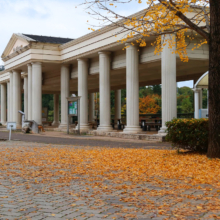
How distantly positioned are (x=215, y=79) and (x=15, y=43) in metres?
29.2

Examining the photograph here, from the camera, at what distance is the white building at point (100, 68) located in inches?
866

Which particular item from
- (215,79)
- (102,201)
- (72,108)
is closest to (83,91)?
(72,108)

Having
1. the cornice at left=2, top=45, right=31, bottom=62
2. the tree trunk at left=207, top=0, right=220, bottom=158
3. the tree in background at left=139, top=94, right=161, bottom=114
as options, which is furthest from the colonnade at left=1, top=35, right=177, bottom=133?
the tree in background at left=139, top=94, right=161, bottom=114

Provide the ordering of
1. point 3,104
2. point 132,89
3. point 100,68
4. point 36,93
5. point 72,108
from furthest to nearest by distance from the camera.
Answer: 1. point 3,104
2. point 36,93
3. point 72,108
4. point 100,68
5. point 132,89

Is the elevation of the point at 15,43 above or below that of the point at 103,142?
above

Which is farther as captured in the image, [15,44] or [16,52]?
[15,44]

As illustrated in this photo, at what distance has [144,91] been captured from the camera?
218 feet

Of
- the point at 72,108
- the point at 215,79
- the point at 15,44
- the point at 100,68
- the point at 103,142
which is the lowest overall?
the point at 103,142

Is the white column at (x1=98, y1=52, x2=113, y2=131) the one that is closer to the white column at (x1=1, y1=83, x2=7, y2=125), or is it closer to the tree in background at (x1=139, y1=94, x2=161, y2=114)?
the white column at (x1=1, y1=83, x2=7, y2=125)

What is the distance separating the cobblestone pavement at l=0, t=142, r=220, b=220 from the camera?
5.33 m

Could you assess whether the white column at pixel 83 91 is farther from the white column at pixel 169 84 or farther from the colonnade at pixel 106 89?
the white column at pixel 169 84

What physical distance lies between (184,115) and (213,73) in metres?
32.0

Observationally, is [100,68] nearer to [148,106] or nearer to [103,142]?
[103,142]

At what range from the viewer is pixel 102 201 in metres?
6.14
